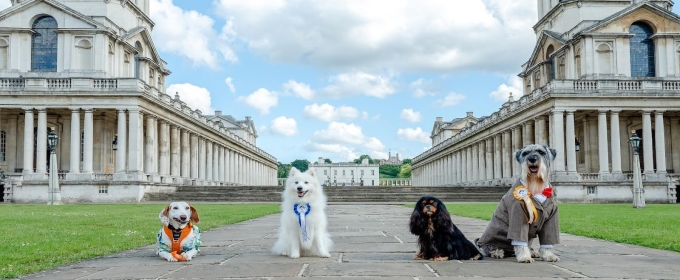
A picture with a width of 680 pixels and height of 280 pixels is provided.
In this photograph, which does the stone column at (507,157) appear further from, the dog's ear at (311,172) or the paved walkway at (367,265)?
the dog's ear at (311,172)

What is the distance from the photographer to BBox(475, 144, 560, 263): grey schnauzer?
30.6 feet

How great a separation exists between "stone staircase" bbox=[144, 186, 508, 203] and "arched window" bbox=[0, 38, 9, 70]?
16.6 meters

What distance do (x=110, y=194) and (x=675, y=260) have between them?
41013 millimetres

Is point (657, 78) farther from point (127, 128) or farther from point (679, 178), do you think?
point (127, 128)

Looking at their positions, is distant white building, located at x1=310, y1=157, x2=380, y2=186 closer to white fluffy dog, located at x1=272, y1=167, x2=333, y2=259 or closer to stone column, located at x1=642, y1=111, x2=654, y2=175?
stone column, located at x1=642, y1=111, x2=654, y2=175

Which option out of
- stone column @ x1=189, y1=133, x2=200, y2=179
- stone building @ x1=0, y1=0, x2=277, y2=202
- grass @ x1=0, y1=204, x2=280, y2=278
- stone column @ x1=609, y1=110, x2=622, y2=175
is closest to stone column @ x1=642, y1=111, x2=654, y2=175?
stone column @ x1=609, y1=110, x2=622, y2=175

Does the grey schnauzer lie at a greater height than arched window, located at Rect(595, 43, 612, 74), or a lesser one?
lesser

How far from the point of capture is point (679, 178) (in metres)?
47.6

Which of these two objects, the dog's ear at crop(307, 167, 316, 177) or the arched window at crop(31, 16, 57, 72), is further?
the arched window at crop(31, 16, 57, 72)

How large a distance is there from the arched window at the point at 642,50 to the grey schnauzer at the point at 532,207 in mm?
48354

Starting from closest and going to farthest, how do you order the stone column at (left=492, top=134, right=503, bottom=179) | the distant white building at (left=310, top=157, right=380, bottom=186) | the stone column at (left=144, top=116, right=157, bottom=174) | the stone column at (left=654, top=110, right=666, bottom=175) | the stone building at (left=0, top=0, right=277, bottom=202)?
1. the stone building at (left=0, top=0, right=277, bottom=202)
2. the stone column at (left=654, top=110, right=666, bottom=175)
3. the stone column at (left=144, top=116, right=157, bottom=174)
4. the stone column at (left=492, top=134, right=503, bottom=179)
5. the distant white building at (left=310, top=157, right=380, bottom=186)

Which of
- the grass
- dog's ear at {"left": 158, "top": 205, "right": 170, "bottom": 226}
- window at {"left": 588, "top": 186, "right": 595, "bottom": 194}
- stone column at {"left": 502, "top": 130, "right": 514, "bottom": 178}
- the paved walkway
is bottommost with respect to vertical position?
the paved walkway

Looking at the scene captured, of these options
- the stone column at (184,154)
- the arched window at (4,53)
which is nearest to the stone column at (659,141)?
the stone column at (184,154)

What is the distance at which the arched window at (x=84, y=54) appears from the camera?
5191cm
